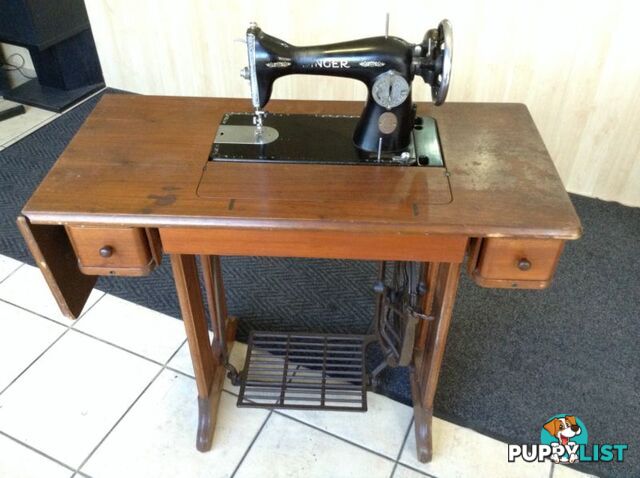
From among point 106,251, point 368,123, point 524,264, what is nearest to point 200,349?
point 106,251

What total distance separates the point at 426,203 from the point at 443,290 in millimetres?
287

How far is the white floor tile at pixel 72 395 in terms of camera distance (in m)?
1.54

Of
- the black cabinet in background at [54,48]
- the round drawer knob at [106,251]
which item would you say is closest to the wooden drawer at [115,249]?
the round drawer knob at [106,251]

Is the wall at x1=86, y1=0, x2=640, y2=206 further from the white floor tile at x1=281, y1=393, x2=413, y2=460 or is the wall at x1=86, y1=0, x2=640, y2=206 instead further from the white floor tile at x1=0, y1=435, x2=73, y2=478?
the white floor tile at x1=0, y1=435, x2=73, y2=478

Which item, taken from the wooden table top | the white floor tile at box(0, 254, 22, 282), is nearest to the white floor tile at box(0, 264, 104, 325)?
the white floor tile at box(0, 254, 22, 282)

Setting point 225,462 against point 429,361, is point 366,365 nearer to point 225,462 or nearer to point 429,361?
point 429,361

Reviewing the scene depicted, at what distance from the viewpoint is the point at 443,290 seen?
1.27 m

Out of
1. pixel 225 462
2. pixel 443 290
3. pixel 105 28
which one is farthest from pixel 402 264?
pixel 105 28

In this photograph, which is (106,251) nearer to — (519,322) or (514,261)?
(514,261)

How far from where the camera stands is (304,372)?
168 centimetres

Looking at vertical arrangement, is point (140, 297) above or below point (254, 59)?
below

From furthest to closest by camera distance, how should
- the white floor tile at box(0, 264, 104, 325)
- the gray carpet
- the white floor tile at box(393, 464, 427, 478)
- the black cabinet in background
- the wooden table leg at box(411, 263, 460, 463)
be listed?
the black cabinet in background, the white floor tile at box(0, 264, 104, 325), the gray carpet, the white floor tile at box(393, 464, 427, 478), the wooden table leg at box(411, 263, 460, 463)

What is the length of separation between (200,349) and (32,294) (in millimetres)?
912

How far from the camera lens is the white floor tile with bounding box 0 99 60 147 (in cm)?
278
